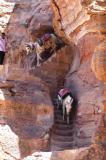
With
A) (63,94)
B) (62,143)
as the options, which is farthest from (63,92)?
(62,143)

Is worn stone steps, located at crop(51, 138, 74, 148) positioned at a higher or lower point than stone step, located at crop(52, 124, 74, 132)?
lower

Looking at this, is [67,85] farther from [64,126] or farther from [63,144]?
[63,144]

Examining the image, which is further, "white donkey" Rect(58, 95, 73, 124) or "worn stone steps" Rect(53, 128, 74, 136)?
"white donkey" Rect(58, 95, 73, 124)

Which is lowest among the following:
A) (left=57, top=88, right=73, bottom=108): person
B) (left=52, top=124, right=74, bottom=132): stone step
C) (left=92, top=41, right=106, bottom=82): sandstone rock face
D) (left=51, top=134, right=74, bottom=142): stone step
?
(left=51, top=134, right=74, bottom=142): stone step

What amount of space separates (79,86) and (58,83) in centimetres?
151

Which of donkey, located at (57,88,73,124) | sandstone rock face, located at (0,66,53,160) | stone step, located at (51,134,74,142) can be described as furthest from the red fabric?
stone step, located at (51,134,74,142)

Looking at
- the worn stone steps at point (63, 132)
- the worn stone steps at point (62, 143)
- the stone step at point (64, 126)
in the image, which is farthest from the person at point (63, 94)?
the worn stone steps at point (62, 143)

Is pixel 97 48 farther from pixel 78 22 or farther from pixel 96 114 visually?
pixel 96 114

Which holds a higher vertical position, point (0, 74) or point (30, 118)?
point (0, 74)

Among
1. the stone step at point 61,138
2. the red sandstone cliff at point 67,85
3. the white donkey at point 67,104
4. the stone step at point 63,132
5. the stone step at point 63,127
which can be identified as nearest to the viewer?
the red sandstone cliff at point 67,85

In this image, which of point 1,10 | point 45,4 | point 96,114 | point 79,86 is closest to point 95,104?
point 96,114

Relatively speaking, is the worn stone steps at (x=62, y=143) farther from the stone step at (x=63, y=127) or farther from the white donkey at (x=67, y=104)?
the white donkey at (x=67, y=104)

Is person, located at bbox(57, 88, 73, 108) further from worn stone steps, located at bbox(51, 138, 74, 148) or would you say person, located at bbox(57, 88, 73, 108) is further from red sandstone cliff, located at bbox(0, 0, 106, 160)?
worn stone steps, located at bbox(51, 138, 74, 148)

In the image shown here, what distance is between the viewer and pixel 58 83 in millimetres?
20359
